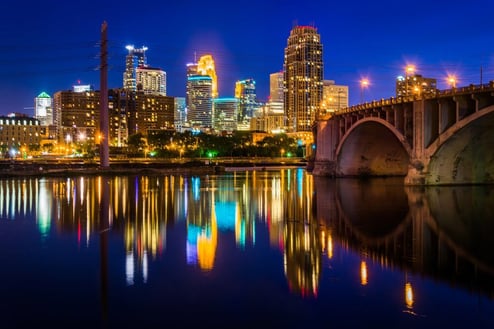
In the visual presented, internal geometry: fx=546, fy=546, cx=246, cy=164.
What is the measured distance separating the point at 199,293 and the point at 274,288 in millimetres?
2371

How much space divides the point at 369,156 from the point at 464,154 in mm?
26489

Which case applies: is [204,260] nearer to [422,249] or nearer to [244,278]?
[244,278]

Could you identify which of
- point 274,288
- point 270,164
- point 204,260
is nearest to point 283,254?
point 204,260

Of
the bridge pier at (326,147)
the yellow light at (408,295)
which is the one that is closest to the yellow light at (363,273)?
the yellow light at (408,295)

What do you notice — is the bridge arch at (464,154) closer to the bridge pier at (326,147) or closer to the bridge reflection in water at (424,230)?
the bridge reflection in water at (424,230)

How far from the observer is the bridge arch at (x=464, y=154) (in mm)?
48625

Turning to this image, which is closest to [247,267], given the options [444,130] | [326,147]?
[444,130]

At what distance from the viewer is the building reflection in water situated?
1988cm

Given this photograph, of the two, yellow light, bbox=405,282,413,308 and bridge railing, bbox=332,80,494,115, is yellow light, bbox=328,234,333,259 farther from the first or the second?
bridge railing, bbox=332,80,494,115

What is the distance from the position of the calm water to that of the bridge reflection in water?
0.10m

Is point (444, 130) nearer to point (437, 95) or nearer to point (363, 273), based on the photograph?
point (437, 95)

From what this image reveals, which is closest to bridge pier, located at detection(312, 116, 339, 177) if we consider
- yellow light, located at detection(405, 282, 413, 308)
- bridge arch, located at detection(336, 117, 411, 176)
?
bridge arch, located at detection(336, 117, 411, 176)

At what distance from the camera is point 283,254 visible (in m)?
22.1

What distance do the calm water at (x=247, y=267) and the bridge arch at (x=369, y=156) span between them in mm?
39741
